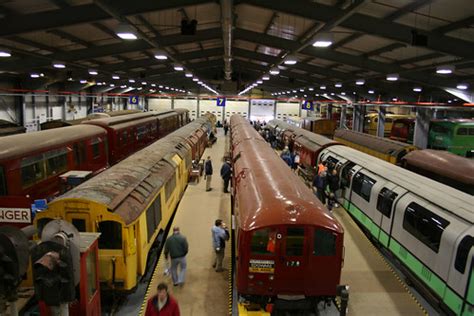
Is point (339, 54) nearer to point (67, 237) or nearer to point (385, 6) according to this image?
point (385, 6)

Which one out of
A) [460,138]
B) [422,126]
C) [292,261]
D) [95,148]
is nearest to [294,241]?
[292,261]

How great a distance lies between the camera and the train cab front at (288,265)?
22.8 ft

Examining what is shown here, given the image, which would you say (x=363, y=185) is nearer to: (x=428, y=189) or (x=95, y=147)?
(x=428, y=189)

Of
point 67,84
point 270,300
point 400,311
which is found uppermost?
point 67,84

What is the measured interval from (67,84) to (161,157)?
26.6 metres

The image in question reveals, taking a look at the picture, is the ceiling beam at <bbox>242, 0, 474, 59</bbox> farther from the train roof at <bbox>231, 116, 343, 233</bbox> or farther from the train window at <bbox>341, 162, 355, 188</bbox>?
the train window at <bbox>341, 162, 355, 188</bbox>

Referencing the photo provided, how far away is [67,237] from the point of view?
4.19 metres

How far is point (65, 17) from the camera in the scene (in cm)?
1057

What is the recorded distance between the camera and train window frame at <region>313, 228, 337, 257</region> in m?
6.96

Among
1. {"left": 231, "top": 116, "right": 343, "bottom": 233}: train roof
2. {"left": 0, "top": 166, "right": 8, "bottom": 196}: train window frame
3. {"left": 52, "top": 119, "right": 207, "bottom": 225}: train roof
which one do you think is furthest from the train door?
{"left": 0, "top": 166, "right": 8, "bottom": 196}: train window frame

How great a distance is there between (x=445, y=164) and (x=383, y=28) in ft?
18.6

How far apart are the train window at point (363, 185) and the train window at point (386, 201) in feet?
2.61

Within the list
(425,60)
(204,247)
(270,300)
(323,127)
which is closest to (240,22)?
(425,60)

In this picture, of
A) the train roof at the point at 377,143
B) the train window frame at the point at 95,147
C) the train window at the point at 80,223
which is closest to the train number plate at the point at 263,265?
the train window at the point at 80,223
